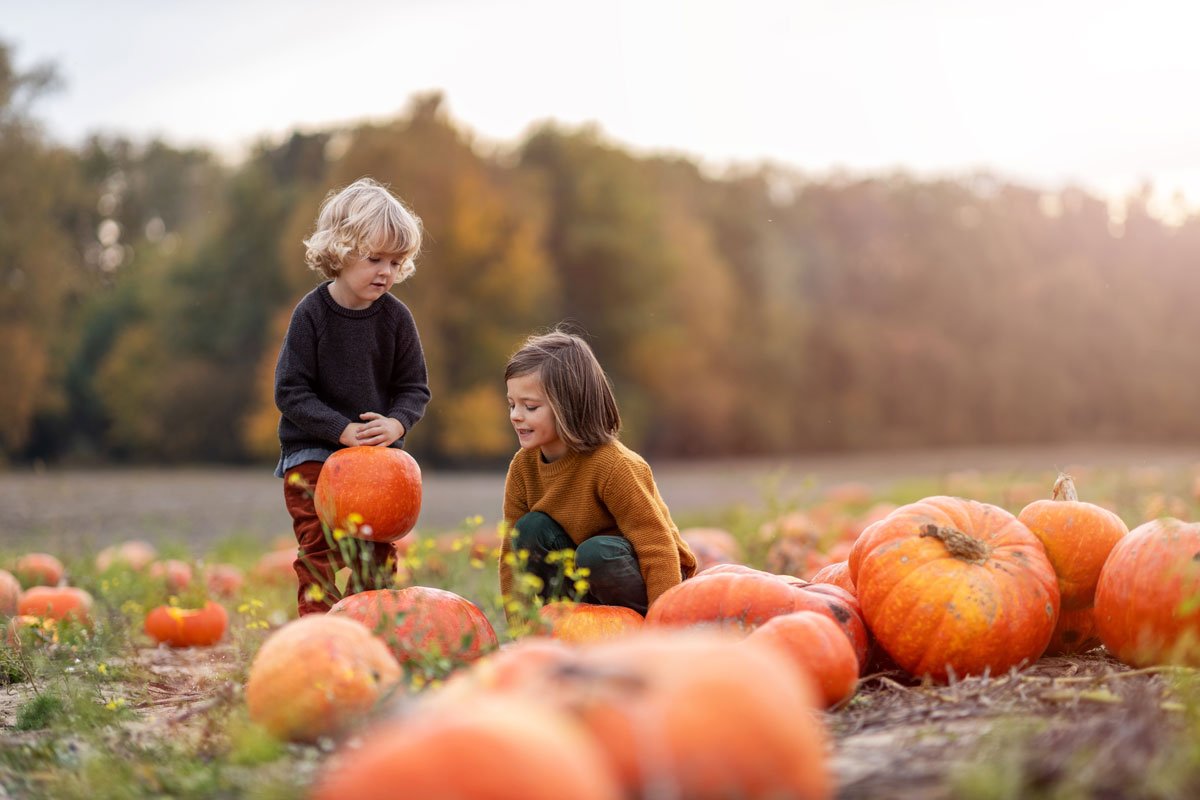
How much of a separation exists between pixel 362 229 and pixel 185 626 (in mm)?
2284

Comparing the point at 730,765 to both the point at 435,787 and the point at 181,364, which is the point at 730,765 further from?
the point at 181,364

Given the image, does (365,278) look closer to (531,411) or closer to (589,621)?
(531,411)

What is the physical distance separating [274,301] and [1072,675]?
2867 centimetres

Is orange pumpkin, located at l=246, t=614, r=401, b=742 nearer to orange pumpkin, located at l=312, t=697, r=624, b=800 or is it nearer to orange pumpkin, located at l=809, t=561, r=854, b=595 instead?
orange pumpkin, located at l=312, t=697, r=624, b=800

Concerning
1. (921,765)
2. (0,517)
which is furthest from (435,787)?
(0,517)

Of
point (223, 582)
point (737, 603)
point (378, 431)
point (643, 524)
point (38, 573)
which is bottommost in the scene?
point (223, 582)

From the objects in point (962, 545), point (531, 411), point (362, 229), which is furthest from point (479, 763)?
point (362, 229)

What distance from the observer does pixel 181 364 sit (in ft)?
97.4

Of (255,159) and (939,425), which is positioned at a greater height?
(255,159)

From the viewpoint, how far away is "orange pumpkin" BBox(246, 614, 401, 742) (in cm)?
281

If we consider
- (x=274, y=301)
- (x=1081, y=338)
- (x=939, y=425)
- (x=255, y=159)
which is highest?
(x=255, y=159)

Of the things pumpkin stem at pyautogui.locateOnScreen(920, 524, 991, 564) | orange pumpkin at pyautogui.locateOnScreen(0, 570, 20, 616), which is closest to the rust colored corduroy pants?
orange pumpkin at pyautogui.locateOnScreen(0, 570, 20, 616)

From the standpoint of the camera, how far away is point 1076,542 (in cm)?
373

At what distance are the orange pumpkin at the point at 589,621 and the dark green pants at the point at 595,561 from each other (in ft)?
0.51
